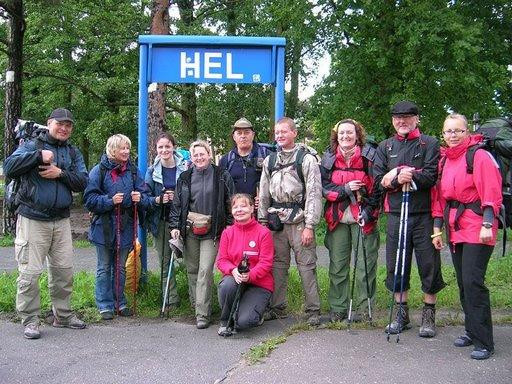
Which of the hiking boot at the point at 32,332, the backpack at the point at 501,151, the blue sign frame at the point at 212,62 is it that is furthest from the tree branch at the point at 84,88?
the backpack at the point at 501,151

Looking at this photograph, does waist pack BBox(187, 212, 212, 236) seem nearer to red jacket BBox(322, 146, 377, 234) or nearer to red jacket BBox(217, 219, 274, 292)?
red jacket BBox(217, 219, 274, 292)

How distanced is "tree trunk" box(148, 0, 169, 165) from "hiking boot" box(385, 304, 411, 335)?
23.4 feet

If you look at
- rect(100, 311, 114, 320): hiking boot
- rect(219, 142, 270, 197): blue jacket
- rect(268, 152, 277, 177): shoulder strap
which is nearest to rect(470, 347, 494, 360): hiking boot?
rect(268, 152, 277, 177): shoulder strap

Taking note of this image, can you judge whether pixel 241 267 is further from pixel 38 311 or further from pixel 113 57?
pixel 113 57

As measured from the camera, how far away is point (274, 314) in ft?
19.3

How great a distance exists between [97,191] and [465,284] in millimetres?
3600

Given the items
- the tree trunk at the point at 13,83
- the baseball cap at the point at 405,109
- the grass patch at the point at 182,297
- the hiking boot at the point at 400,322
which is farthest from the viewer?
the tree trunk at the point at 13,83

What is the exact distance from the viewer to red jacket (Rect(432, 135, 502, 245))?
4.52 m

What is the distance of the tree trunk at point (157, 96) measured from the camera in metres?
10.6

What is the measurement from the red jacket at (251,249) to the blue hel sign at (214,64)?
1872 millimetres

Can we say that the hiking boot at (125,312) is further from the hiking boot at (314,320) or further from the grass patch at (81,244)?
the grass patch at (81,244)

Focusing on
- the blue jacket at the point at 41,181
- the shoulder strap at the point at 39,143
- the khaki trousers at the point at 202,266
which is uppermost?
the shoulder strap at the point at 39,143

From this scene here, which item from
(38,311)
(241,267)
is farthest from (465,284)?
(38,311)

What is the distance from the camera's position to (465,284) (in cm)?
467
